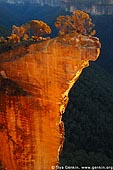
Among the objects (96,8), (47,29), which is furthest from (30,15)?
(47,29)

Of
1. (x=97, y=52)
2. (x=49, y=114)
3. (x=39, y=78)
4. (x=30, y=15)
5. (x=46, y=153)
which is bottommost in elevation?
(x=30, y=15)

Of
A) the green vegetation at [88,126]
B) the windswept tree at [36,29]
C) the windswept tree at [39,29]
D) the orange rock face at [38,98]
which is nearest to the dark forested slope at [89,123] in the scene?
the green vegetation at [88,126]

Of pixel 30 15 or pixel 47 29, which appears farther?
pixel 30 15

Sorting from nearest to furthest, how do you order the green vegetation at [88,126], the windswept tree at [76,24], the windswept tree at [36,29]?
the windswept tree at [76,24]
the windswept tree at [36,29]
the green vegetation at [88,126]

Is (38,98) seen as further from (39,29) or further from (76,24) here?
(39,29)

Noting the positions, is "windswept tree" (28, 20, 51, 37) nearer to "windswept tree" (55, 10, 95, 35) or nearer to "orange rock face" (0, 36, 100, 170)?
"windswept tree" (55, 10, 95, 35)

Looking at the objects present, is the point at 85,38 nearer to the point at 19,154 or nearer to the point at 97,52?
the point at 97,52

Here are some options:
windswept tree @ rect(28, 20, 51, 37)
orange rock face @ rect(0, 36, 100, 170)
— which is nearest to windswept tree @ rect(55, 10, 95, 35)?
windswept tree @ rect(28, 20, 51, 37)

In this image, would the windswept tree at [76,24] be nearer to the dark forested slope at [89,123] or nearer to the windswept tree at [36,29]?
the windswept tree at [36,29]

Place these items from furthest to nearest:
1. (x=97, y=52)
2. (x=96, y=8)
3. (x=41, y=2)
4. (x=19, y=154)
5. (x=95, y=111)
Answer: (x=41, y=2) → (x=96, y=8) → (x=95, y=111) → (x=19, y=154) → (x=97, y=52)
